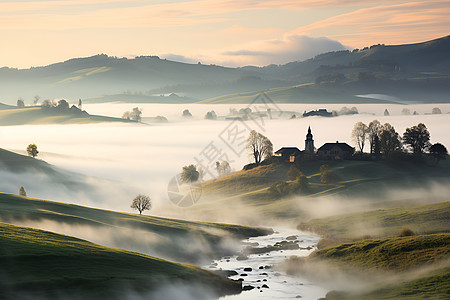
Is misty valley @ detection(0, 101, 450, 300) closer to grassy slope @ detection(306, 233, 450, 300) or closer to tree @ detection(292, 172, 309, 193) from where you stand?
grassy slope @ detection(306, 233, 450, 300)

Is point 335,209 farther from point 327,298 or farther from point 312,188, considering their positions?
point 327,298

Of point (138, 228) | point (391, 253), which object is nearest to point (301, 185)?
point (138, 228)

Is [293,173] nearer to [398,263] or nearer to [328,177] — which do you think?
[328,177]

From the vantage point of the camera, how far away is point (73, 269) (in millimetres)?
75688

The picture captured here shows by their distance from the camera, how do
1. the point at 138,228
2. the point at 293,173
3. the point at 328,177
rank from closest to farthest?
Answer: the point at 138,228
the point at 328,177
the point at 293,173

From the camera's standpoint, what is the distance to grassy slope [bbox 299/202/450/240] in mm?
115912

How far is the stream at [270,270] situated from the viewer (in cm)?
8169

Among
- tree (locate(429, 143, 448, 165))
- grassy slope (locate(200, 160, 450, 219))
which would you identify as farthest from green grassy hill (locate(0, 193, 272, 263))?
tree (locate(429, 143, 448, 165))

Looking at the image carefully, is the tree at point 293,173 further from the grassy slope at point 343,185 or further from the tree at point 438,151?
the tree at point 438,151

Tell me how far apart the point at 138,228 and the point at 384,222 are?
169 ft

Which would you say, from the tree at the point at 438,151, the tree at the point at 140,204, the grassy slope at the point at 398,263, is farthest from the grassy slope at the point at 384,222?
the tree at the point at 438,151

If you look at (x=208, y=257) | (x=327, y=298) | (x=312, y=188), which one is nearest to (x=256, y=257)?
(x=208, y=257)

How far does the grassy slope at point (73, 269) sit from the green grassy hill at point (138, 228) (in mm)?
16543

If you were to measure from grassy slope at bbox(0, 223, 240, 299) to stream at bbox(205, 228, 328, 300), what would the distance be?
446 centimetres
